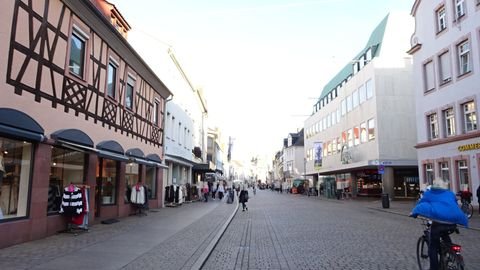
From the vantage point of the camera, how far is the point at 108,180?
17.8m

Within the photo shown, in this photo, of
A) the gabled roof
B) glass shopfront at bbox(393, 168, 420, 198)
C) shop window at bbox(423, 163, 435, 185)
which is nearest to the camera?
shop window at bbox(423, 163, 435, 185)

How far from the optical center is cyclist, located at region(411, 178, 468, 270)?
6840 millimetres

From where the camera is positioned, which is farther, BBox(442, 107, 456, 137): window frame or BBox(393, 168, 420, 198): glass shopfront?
BBox(393, 168, 420, 198): glass shopfront

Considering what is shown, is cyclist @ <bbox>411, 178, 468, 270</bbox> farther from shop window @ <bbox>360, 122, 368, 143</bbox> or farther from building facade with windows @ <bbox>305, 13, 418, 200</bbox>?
shop window @ <bbox>360, 122, 368, 143</bbox>

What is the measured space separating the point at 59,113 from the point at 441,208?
10252 mm

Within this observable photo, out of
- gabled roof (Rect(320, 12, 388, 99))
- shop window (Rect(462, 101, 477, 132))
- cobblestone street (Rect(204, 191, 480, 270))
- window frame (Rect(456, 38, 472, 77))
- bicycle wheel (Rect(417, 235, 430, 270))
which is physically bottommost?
cobblestone street (Rect(204, 191, 480, 270))

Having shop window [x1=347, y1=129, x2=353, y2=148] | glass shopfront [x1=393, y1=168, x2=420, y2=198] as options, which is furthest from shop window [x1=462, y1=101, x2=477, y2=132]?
shop window [x1=347, y1=129, x2=353, y2=148]

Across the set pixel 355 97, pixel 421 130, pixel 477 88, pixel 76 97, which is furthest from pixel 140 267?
pixel 355 97

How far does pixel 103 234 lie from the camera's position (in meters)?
13.0

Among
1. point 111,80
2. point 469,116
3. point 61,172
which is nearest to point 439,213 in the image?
point 61,172

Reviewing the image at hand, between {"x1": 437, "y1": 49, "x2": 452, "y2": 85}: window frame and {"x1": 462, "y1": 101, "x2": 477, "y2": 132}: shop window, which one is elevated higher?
{"x1": 437, "y1": 49, "x2": 452, "y2": 85}: window frame

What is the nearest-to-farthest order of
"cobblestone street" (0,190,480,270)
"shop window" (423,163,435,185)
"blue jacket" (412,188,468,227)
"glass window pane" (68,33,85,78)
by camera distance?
"blue jacket" (412,188,468,227), "cobblestone street" (0,190,480,270), "glass window pane" (68,33,85,78), "shop window" (423,163,435,185)

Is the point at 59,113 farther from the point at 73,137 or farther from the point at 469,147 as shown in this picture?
the point at 469,147

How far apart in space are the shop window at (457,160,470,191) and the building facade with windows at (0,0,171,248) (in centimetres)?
1782
